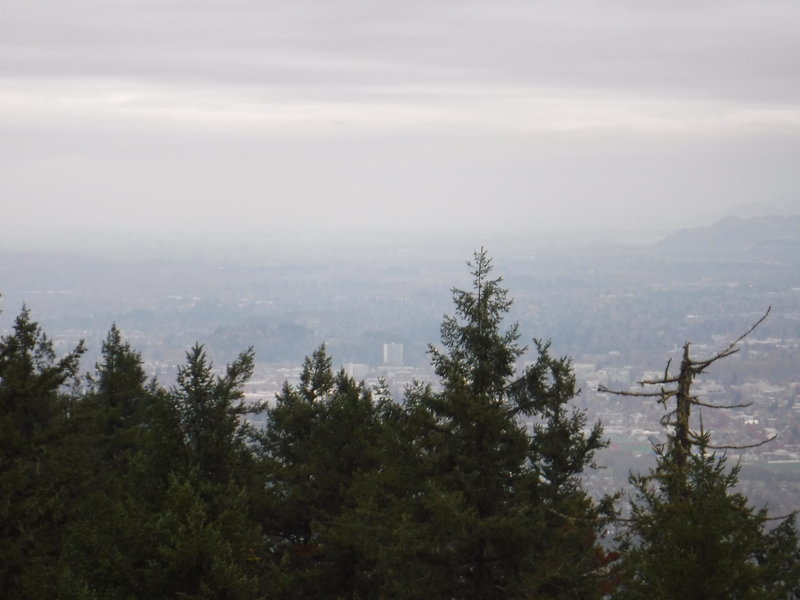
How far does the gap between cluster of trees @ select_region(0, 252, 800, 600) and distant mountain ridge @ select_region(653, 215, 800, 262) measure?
151721 mm

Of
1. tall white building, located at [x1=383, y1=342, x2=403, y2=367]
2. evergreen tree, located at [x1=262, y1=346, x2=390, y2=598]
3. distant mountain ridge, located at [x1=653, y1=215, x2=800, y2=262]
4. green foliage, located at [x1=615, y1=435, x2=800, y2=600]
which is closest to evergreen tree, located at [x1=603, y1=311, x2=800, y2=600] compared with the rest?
green foliage, located at [x1=615, y1=435, x2=800, y2=600]

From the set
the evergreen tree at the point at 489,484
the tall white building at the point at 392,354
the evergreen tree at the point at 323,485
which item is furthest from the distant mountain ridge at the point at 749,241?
the evergreen tree at the point at 489,484

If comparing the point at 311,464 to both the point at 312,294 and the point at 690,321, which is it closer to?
the point at 690,321

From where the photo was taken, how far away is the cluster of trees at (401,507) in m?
8.32

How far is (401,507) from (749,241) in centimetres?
17785

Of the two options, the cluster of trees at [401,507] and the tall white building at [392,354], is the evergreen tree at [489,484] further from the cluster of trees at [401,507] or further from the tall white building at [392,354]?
the tall white building at [392,354]

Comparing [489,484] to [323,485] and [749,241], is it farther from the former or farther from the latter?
[749,241]

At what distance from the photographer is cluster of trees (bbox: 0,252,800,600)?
8.32 meters

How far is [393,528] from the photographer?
35.0ft

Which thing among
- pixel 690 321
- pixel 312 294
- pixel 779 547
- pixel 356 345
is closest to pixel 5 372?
pixel 779 547

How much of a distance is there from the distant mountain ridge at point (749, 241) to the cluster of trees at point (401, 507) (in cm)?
15172

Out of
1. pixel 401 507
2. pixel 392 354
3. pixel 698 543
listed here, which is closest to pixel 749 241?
pixel 392 354

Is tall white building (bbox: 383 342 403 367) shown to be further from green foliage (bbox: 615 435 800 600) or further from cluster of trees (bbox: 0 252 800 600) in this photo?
green foliage (bbox: 615 435 800 600)

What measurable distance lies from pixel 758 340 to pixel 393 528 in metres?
101
